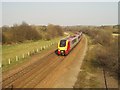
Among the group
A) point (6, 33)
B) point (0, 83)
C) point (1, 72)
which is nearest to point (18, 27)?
point (6, 33)

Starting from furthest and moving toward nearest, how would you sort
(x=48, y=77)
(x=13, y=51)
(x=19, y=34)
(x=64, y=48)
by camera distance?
(x=19, y=34), (x=13, y=51), (x=64, y=48), (x=48, y=77)

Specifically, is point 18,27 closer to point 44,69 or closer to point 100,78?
point 44,69

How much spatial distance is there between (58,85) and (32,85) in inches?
82.0

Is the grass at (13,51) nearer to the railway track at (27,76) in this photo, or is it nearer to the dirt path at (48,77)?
the railway track at (27,76)

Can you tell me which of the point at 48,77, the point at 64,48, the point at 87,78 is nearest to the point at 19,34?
the point at 64,48

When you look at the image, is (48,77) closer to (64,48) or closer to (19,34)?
(64,48)

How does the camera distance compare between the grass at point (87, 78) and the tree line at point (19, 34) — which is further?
the tree line at point (19, 34)

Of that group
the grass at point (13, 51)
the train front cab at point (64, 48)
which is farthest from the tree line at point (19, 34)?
the train front cab at point (64, 48)

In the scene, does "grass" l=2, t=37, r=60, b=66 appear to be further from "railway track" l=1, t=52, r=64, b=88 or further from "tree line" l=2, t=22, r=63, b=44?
"tree line" l=2, t=22, r=63, b=44

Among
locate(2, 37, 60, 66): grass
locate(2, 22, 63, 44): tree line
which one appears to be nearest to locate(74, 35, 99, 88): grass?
locate(2, 37, 60, 66): grass

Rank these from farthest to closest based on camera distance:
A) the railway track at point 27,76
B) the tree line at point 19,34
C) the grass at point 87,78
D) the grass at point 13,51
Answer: the tree line at point 19,34 → the grass at point 13,51 → the railway track at point 27,76 → the grass at point 87,78

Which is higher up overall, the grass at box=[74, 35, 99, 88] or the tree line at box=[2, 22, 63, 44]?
the tree line at box=[2, 22, 63, 44]

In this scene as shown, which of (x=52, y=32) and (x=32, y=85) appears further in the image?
(x=52, y=32)

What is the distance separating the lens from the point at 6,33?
55625 mm
